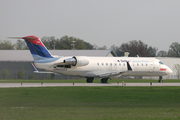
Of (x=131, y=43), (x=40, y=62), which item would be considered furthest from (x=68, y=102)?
(x=131, y=43)

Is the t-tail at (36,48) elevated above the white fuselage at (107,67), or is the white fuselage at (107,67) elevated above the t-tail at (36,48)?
the t-tail at (36,48)

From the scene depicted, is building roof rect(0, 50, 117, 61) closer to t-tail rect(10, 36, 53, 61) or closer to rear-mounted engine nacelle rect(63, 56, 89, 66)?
rear-mounted engine nacelle rect(63, 56, 89, 66)

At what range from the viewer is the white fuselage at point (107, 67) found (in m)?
→ 39.2

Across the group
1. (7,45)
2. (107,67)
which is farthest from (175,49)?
(107,67)

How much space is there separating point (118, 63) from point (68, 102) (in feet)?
76.3

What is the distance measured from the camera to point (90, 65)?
41.3m

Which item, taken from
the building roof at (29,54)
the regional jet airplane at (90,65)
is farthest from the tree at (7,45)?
the regional jet airplane at (90,65)

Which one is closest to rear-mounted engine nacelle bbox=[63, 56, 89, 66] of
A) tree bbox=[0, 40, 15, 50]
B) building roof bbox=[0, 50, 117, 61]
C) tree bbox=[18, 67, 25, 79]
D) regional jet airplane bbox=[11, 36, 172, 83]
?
regional jet airplane bbox=[11, 36, 172, 83]

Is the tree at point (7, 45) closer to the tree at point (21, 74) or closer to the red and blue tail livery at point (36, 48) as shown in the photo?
the tree at point (21, 74)

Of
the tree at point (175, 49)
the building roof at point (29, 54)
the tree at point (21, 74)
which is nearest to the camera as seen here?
the tree at point (21, 74)

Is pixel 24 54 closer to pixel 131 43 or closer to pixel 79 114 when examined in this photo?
pixel 79 114

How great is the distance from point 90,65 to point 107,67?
8.80 ft

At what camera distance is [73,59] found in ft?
131

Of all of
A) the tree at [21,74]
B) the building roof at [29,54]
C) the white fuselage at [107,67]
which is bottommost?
the tree at [21,74]
